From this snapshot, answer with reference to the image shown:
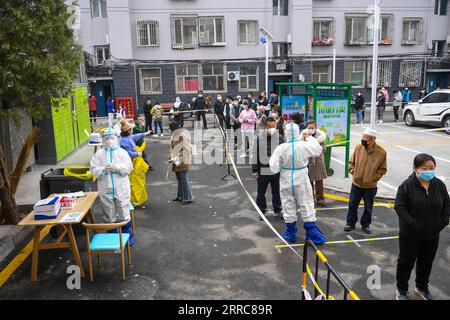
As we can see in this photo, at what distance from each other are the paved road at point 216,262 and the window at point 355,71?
22.6m

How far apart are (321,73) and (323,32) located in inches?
110

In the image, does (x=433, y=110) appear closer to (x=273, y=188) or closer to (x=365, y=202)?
(x=365, y=202)

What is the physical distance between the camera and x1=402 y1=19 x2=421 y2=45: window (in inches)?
1141

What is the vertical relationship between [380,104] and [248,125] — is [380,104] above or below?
above

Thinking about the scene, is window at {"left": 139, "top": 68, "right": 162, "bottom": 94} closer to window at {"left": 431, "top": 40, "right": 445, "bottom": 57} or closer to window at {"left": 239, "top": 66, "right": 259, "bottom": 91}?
window at {"left": 239, "top": 66, "right": 259, "bottom": 91}

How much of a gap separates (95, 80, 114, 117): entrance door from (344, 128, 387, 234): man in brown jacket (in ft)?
75.4

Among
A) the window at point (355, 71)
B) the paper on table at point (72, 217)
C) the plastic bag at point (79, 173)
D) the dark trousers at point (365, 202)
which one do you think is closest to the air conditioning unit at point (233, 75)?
the window at point (355, 71)

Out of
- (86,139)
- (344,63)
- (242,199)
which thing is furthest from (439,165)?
(344,63)

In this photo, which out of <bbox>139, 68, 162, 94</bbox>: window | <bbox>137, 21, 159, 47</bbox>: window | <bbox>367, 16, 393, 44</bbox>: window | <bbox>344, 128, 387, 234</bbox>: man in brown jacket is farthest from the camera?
<bbox>367, 16, 393, 44</bbox>: window

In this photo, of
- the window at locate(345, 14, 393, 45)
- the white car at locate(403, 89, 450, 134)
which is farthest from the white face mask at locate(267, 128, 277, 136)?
the window at locate(345, 14, 393, 45)

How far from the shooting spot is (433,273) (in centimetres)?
541

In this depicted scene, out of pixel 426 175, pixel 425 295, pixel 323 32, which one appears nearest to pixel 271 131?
pixel 426 175

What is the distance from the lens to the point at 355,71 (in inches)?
1141
